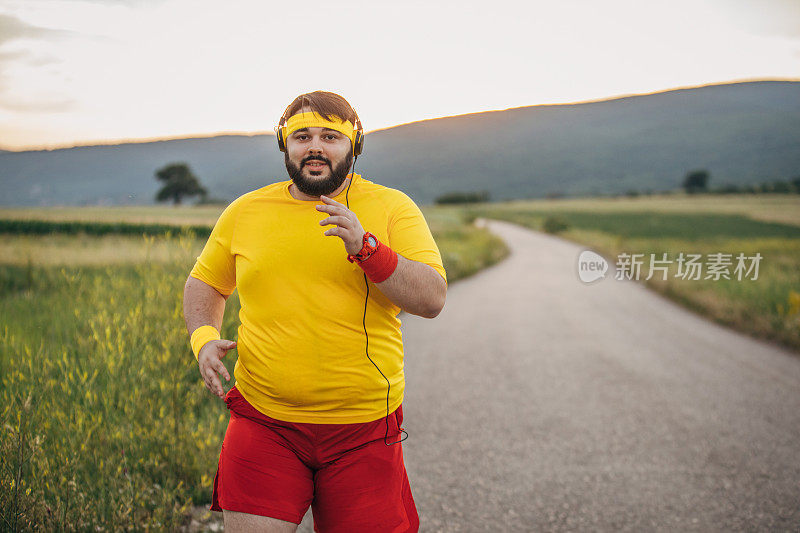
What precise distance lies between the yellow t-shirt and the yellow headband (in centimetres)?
21

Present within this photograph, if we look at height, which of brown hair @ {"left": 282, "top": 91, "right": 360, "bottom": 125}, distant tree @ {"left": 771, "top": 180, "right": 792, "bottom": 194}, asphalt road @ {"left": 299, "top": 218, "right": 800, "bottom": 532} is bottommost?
asphalt road @ {"left": 299, "top": 218, "right": 800, "bottom": 532}

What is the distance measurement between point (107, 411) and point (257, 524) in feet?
5.60

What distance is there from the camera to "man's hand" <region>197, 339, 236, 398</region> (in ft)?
6.07

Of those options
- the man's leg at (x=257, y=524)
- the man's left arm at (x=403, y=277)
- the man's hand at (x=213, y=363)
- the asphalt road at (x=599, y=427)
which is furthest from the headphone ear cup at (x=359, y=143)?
the asphalt road at (x=599, y=427)

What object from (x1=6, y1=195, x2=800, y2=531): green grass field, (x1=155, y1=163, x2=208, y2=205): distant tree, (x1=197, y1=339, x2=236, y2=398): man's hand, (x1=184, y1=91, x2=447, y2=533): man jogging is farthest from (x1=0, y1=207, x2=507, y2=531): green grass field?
(x1=155, y1=163, x2=208, y2=205): distant tree

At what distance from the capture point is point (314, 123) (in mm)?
1838

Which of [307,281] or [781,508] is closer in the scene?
[307,281]

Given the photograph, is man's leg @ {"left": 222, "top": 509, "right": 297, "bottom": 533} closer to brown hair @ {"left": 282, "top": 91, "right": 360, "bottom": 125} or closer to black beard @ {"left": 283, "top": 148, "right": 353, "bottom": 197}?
black beard @ {"left": 283, "top": 148, "right": 353, "bottom": 197}

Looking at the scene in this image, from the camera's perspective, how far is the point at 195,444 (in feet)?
11.1

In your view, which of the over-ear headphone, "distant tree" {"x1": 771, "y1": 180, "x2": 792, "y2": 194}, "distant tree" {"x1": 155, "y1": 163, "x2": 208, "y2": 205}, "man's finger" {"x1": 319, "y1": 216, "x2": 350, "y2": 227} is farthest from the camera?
"distant tree" {"x1": 771, "y1": 180, "x2": 792, "y2": 194}

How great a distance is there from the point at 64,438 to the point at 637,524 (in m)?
3.16

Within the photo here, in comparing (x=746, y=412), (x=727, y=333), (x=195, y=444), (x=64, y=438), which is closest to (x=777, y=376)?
(x=746, y=412)

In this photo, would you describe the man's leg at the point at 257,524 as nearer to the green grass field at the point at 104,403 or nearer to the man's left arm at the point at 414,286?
the man's left arm at the point at 414,286

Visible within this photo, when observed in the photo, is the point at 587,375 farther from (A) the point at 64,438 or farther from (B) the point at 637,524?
(A) the point at 64,438
